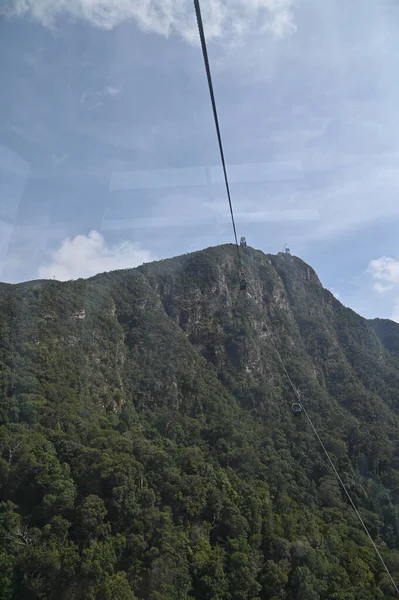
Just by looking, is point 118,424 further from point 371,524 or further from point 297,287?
point 297,287

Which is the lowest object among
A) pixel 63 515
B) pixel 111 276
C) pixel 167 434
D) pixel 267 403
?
pixel 63 515

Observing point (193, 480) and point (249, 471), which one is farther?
point (249, 471)

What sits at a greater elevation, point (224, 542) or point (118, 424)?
point (118, 424)

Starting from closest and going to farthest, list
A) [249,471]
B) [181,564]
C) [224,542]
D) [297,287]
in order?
[181,564] → [224,542] → [249,471] → [297,287]

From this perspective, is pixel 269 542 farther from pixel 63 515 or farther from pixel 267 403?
pixel 267 403

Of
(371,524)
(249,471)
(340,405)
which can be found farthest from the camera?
(340,405)

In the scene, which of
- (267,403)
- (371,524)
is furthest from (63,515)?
(267,403)
